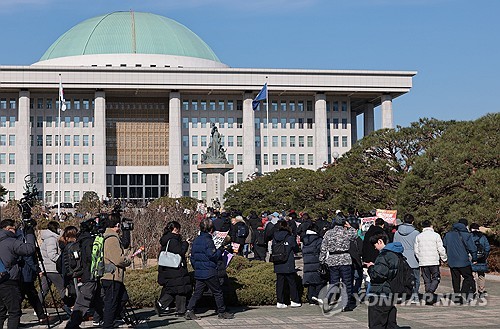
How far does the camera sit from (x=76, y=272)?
1206cm

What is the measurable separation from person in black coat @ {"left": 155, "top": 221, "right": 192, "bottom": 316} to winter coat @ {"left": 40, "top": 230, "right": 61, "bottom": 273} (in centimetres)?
195

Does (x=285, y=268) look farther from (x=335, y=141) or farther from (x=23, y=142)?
(x=335, y=141)

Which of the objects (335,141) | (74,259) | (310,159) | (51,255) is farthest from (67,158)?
(74,259)

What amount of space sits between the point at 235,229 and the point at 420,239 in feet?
31.0

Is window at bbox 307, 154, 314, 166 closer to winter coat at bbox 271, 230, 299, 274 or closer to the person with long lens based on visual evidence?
winter coat at bbox 271, 230, 299, 274

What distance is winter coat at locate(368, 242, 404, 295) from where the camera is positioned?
9.74m

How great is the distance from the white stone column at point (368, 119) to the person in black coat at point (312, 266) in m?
90.5

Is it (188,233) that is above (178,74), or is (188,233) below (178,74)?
below

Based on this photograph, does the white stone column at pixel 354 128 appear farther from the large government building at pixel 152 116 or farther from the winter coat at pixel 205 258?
the winter coat at pixel 205 258

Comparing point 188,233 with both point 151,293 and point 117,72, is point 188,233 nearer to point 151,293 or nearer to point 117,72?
point 151,293

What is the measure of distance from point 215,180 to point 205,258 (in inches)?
1644

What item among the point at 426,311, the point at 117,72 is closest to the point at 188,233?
the point at 426,311

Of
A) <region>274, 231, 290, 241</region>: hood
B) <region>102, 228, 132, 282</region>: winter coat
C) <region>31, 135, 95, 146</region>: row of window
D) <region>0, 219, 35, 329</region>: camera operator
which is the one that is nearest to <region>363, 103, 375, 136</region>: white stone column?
<region>31, 135, 95, 146</region>: row of window

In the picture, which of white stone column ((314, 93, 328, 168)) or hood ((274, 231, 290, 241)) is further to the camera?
white stone column ((314, 93, 328, 168))
